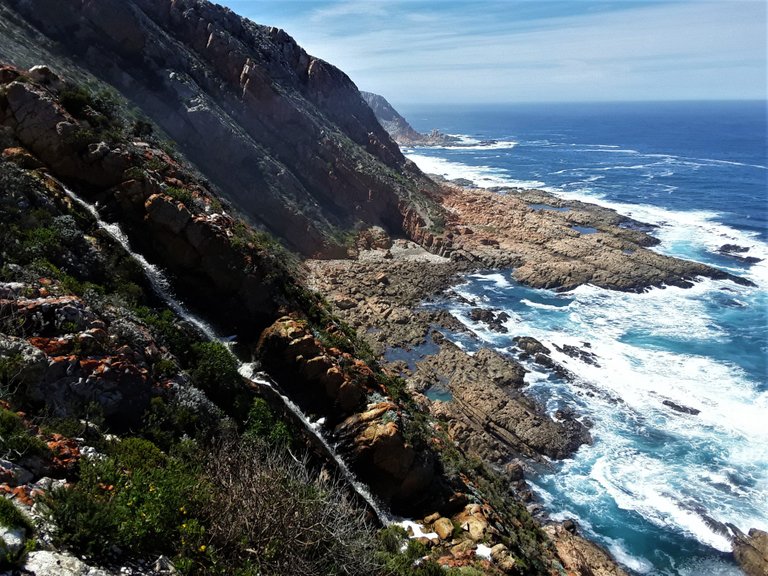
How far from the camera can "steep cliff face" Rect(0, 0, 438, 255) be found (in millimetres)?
44375

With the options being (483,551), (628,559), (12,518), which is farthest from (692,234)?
(12,518)

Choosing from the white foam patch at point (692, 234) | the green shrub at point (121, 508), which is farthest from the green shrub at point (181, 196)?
the white foam patch at point (692, 234)

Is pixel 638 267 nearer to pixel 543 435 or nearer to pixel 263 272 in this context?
pixel 543 435

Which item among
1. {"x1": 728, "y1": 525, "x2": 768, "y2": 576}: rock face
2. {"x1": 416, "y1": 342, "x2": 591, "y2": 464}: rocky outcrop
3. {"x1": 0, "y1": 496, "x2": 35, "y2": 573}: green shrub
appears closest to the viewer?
{"x1": 0, "y1": 496, "x2": 35, "y2": 573}: green shrub

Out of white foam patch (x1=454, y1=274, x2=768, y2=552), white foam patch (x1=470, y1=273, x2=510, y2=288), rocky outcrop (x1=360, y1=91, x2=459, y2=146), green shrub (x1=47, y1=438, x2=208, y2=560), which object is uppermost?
rocky outcrop (x1=360, y1=91, x2=459, y2=146)

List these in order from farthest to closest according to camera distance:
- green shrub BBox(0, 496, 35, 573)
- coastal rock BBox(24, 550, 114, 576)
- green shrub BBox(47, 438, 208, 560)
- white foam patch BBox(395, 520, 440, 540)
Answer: white foam patch BBox(395, 520, 440, 540), green shrub BBox(47, 438, 208, 560), coastal rock BBox(24, 550, 114, 576), green shrub BBox(0, 496, 35, 573)

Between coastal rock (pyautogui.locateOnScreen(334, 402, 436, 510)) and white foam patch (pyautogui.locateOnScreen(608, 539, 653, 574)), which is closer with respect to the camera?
coastal rock (pyautogui.locateOnScreen(334, 402, 436, 510))

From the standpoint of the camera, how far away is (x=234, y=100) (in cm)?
5522

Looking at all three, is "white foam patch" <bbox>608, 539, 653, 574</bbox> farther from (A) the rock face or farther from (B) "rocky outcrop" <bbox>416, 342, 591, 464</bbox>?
(B) "rocky outcrop" <bbox>416, 342, 591, 464</bbox>

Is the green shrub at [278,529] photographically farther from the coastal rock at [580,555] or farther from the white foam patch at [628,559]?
the white foam patch at [628,559]

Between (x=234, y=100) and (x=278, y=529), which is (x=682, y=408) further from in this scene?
(x=234, y=100)

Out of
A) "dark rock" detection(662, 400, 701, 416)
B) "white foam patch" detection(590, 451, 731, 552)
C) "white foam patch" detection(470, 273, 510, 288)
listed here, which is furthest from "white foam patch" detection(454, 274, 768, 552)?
"white foam patch" detection(470, 273, 510, 288)

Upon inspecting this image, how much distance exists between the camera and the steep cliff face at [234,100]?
44.4m

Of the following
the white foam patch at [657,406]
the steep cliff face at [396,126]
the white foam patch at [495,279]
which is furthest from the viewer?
the steep cliff face at [396,126]
